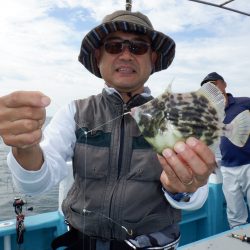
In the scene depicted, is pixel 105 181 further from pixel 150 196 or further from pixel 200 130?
pixel 200 130

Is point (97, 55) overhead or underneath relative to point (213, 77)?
underneath

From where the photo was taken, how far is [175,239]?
9.52ft

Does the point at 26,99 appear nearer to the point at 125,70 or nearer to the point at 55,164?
the point at 55,164

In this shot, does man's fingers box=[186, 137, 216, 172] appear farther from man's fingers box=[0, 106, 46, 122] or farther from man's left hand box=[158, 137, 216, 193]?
man's fingers box=[0, 106, 46, 122]

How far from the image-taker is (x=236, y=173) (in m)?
6.38

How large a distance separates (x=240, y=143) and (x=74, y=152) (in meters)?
1.43

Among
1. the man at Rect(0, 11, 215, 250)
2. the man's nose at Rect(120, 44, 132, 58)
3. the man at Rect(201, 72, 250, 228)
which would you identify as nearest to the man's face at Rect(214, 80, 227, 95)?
the man at Rect(201, 72, 250, 228)

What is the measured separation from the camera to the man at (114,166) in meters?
2.68

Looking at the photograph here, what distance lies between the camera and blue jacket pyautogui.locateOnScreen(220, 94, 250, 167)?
20.4 feet

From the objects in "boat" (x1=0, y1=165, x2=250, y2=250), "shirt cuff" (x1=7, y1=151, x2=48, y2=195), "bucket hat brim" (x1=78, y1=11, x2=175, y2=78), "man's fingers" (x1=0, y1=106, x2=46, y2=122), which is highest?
"bucket hat brim" (x1=78, y1=11, x2=175, y2=78)

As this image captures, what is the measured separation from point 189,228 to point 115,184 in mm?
4134

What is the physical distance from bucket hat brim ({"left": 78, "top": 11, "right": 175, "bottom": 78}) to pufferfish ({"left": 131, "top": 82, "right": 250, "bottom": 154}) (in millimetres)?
966

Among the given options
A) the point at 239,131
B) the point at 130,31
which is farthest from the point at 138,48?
the point at 239,131

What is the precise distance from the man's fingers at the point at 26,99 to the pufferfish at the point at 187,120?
80 centimetres
